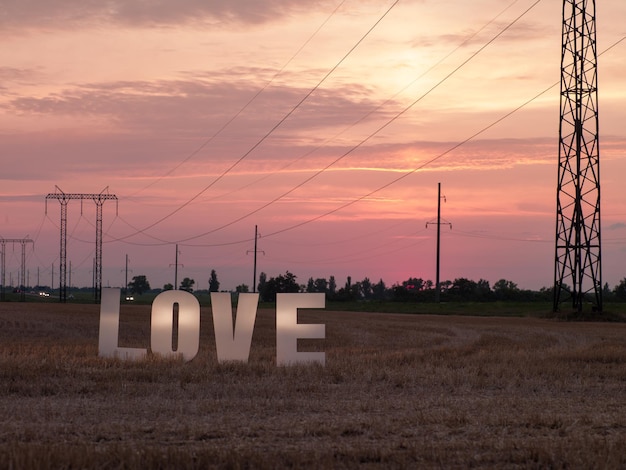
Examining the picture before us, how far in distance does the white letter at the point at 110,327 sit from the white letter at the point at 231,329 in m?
2.74

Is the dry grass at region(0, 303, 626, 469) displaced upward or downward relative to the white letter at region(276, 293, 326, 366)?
downward

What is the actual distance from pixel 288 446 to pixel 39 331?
45544 millimetres

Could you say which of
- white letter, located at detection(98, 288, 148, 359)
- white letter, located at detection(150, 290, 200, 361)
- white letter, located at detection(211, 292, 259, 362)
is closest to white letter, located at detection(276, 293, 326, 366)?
white letter, located at detection(211, 292, 259, 362)

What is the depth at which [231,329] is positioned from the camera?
101 feet

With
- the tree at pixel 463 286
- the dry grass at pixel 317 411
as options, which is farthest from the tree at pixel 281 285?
the dry grass at pixel 317 411

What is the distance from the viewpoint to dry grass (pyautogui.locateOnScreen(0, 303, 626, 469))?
1418cm

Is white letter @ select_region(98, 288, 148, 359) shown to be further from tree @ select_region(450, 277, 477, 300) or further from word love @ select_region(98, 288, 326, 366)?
tree @ select_region(450, 277, 477, 300)

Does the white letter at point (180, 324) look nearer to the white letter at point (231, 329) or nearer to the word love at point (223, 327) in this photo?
the word love at point (223, 327)

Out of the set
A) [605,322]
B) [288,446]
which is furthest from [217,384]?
[605,322]

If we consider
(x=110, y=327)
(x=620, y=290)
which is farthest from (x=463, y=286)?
(x=110, y=327)

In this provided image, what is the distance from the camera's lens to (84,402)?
21000mm

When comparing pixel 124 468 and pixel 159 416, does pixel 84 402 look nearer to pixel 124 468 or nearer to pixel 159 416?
pixel 159 416

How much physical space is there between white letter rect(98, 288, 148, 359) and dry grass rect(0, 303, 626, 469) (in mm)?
957

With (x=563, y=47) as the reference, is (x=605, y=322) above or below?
below
